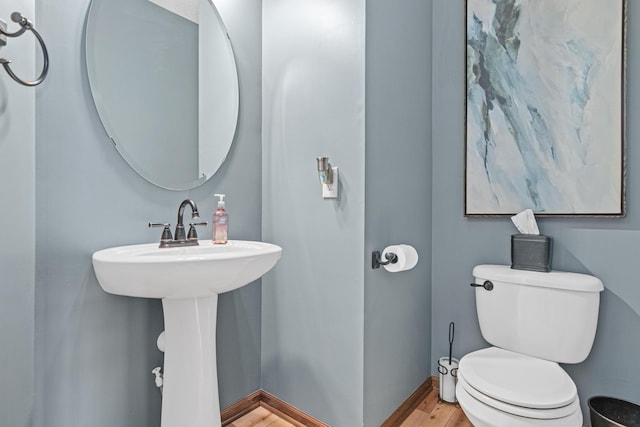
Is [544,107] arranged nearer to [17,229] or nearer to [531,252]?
[531,252]

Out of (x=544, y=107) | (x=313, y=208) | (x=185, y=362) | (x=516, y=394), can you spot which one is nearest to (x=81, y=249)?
(x=185, y=362)

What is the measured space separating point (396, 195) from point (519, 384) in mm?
860

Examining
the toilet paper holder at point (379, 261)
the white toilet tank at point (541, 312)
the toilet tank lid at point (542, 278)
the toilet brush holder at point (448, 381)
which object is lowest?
the toilet brush holder at point (448, 381)

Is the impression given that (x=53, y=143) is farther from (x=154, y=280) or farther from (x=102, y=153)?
(x=154, y=280)

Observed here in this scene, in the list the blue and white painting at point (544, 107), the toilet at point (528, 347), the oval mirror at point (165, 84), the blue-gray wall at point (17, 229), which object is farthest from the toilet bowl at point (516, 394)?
the blue-gray wall at point (17, 229)

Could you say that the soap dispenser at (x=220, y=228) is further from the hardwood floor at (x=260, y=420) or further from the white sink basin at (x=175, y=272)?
the hardwood floor at (x=260, y=420)

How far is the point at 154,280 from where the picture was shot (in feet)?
3.10

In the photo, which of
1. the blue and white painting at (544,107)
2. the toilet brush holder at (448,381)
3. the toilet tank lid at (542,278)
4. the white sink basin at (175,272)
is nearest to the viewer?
the white sink basin at (175,272)

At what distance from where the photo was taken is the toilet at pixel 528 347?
109 cm

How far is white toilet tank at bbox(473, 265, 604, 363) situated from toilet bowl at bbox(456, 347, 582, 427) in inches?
3.8

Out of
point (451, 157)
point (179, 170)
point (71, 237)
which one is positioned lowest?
point (71, 237)

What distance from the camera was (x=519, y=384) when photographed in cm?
119

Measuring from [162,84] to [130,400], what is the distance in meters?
1.23

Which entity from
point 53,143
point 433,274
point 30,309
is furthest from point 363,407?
point 53,143
